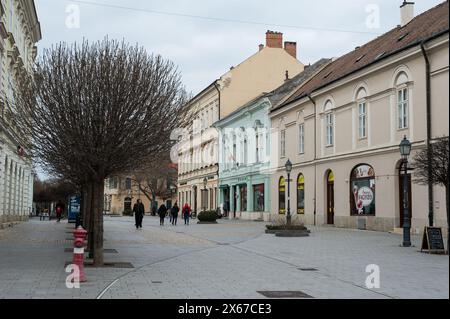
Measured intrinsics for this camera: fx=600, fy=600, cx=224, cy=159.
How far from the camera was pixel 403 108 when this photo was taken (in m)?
27.2

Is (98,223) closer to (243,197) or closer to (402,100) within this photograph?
(402,100)

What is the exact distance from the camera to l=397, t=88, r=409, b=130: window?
27.0 meters

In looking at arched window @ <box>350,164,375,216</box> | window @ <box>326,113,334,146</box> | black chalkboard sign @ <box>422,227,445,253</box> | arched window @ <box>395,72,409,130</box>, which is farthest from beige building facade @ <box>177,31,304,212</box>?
black chalkboard sign @ <box>422,227,445,253</box>

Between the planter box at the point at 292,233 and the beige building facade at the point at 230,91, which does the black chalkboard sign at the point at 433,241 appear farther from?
the beige building facade at the point at 230,91

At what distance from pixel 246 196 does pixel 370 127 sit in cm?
2218

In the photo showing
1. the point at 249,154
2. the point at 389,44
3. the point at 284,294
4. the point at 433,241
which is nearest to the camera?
the point at 284,294

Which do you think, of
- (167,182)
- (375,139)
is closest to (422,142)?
(375,139)

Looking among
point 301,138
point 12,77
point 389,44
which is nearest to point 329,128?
point 301,138

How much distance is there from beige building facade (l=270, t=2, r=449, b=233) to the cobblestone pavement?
614 centimetres

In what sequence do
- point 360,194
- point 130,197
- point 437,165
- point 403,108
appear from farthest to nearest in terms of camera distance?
point 130,197
point 360,194
point 403,108
point 437,165

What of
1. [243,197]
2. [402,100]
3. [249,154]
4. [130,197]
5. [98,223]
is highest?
[402,100]

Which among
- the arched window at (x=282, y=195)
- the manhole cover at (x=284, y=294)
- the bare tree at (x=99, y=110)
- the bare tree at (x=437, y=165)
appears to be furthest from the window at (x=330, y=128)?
the manhole cover at (x=284, y=294)

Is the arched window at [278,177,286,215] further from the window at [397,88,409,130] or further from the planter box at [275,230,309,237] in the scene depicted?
the window at [397,88,409,130]

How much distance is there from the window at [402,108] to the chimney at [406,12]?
7613 mm
